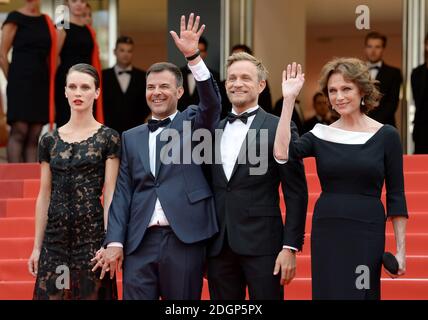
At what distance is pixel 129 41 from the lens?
10.8 metres

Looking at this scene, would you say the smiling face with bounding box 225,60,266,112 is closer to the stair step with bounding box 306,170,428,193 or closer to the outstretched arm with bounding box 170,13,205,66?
the outstretched arm with bounding box 170,13,205,66

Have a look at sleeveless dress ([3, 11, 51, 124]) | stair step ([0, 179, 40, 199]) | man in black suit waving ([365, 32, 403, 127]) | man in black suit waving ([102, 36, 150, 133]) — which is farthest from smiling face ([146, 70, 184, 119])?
man in black suit waving ([102, 36, 150, 133])

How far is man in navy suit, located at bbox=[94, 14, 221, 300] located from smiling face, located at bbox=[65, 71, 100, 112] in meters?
0.34

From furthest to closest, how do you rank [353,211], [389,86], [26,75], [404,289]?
[389,86] → [26,75] → [404,289] → [353,211]

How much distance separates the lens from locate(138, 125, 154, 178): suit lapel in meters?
5.28

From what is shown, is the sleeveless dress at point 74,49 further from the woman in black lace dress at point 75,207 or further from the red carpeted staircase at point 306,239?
the woman in black lace dress at point 75,207

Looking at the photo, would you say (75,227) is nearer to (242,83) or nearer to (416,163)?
(242,83)

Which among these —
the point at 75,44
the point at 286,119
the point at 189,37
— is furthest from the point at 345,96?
the point at 75,44

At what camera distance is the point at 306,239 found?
299 inches

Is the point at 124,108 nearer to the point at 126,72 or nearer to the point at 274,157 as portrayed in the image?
the point at 126,72

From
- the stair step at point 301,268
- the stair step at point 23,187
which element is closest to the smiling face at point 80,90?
the stair step at point 301,268

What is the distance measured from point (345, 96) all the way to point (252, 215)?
771 mm

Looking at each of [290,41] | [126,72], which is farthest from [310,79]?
[126,72]

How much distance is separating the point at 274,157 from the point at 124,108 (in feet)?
19.7
